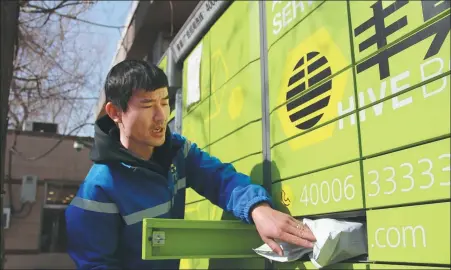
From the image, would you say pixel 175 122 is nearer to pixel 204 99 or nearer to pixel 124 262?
pixel 204 99

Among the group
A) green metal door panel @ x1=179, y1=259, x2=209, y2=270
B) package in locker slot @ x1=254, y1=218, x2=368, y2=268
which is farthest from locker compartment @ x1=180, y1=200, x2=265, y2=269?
package in locker slot @ x1=254, y1=218, x2=368, y2=268

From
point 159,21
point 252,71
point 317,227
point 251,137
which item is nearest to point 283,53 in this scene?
point 252,71

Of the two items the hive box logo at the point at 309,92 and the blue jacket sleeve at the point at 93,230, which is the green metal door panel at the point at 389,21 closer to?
the hive box logo at the point at 309,92

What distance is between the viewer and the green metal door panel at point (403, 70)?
1315 mm

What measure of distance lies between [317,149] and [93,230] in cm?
99

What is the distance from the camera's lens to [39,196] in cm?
1033

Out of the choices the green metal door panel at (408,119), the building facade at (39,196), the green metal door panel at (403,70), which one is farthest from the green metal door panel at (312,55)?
the building facade at (39,196)

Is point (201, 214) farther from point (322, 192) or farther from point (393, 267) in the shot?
point (393, 267)

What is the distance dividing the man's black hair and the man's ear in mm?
23

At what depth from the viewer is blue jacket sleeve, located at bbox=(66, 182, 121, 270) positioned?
6.34 ft

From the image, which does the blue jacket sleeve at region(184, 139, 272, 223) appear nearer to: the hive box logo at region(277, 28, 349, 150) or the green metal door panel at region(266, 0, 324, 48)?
the hive box logo at region(277, 28, 349, 150)

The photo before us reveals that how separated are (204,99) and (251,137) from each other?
0.79 meters

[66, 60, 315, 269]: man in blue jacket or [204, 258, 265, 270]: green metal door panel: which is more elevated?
[66, 60, 315, 269]: man in blue jacket

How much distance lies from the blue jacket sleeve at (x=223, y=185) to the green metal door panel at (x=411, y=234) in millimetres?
517
